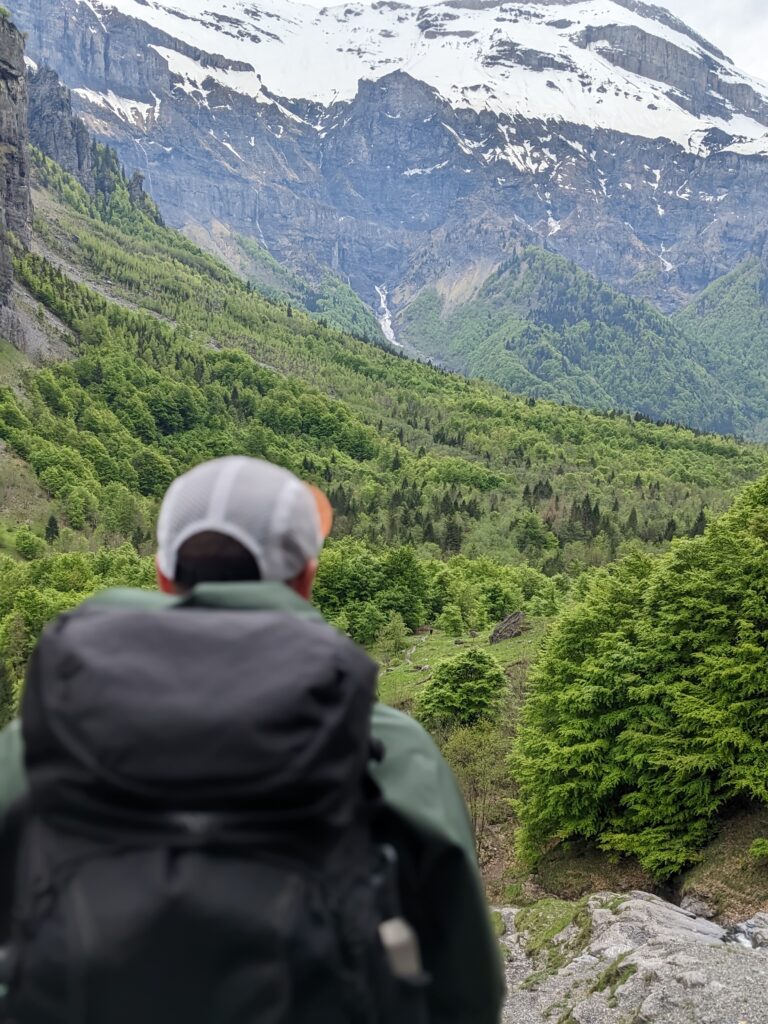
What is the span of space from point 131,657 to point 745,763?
2739cm

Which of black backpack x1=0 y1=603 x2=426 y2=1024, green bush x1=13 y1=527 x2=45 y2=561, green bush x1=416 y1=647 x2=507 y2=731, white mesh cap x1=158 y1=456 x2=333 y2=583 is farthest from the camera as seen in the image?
green bush x1=13 y1=527 x2=45 y2=561

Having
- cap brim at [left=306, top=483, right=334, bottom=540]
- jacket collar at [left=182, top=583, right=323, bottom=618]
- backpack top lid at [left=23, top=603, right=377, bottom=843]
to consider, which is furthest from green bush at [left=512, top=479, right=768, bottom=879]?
backpack top lid at [left=23, top=603, right=377, bottom=843]

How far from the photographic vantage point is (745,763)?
27.1 m

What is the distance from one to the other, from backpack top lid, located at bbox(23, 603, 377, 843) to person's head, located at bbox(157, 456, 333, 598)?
51 centimetres

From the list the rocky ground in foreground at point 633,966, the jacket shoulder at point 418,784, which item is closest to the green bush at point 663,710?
the rocky ground in foreground at point 633,966

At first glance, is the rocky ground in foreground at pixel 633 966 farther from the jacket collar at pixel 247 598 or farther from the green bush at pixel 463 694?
the green bush at pixel 463 694

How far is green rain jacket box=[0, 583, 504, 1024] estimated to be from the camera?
3.33 meters

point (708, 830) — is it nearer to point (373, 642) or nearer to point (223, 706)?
point (223, 706)

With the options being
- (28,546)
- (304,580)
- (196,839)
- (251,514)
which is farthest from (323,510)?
(28,546)

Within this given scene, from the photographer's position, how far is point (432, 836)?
332 centimetres

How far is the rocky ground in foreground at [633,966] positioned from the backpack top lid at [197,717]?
45.1ft

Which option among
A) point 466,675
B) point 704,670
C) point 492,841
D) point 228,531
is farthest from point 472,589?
point 228,531

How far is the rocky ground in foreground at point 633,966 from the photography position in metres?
14.6

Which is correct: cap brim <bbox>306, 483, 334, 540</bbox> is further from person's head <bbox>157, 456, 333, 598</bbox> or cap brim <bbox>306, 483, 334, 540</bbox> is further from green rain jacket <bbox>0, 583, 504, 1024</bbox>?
green rain jacket <bbox>0, 583, 504, 1024</bbox>
